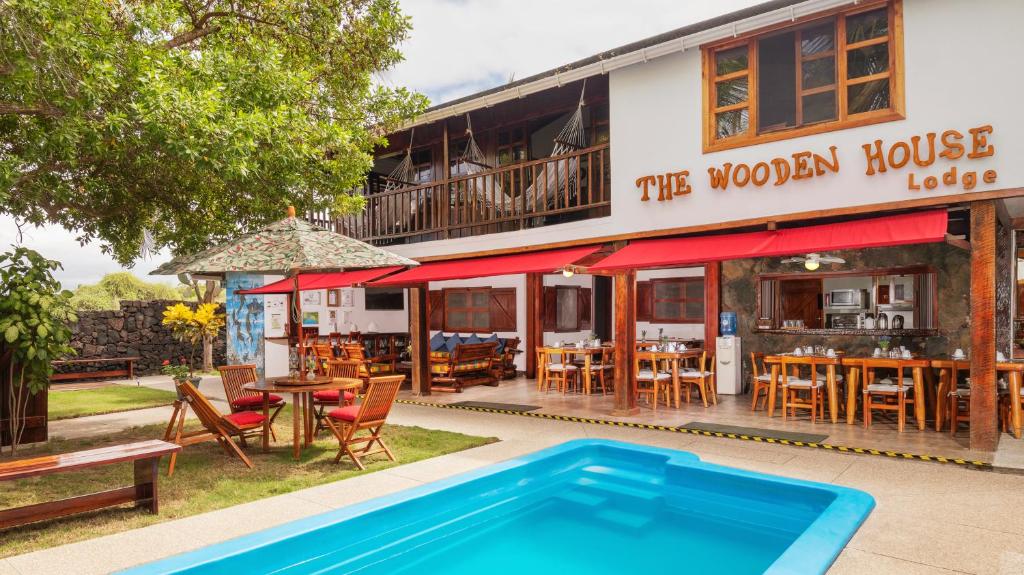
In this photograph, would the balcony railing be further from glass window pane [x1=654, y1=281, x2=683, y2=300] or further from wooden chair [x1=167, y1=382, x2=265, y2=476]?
wooden chair [x1=167, y1=382, x2=265, y2=476]

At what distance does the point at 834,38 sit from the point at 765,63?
1.76 m

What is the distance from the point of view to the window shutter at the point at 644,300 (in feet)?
47.8

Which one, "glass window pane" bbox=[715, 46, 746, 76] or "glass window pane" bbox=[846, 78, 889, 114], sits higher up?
"glass window pane" bbox=[715, 46, 746, 76]

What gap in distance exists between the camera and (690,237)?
8609 millimetres

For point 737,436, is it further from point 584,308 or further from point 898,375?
point 584,308

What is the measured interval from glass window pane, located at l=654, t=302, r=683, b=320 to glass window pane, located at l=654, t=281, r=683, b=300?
0.14m

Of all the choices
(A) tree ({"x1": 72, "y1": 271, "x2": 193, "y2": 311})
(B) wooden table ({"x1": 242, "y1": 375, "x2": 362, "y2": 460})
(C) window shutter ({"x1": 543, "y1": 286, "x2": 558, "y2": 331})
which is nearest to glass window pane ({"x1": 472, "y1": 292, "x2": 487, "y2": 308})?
(C) window shutter ({"x1": 543, "y1": 286, "x2": 558, "y2": 331})

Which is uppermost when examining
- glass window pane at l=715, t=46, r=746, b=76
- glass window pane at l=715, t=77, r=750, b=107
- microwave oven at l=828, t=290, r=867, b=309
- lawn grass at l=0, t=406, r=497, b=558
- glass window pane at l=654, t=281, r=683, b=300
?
glass window pane at l=715, t=46, r=746, b=76

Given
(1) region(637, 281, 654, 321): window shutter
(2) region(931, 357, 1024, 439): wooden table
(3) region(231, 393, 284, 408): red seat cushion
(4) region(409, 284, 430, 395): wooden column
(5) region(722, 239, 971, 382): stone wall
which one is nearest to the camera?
(2) region(931, 357, 1024, 439): wooden table

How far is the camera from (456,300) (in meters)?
16.4

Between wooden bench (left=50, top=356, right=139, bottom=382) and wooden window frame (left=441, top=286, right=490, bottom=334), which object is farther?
wooden window frame (left=441, top=286, right=490, bottom=334)

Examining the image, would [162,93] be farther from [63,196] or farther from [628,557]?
[628,557]

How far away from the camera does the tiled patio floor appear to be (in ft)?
22.2

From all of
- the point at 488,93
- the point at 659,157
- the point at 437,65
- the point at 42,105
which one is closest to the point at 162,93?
the point at 42,105
